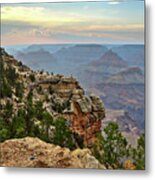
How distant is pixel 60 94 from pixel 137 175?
18.8 inches

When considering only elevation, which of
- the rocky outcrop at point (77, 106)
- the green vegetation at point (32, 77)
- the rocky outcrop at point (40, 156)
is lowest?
the rocky outcrop at point (40, 156)

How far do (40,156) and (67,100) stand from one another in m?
0.27

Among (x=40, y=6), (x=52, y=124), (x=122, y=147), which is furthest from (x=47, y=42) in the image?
(x=122, y=147)

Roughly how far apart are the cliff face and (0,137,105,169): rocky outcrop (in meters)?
0.08

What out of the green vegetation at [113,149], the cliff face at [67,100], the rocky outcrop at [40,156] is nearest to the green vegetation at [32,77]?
the cliff face at [67,100]

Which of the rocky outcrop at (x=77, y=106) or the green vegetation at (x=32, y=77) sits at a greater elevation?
the green vegetation at (x=32, y=77)

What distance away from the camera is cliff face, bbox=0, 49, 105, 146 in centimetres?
272

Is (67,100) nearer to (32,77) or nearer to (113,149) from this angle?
(32,77)

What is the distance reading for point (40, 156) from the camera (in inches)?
108

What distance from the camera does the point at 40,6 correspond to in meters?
2.76

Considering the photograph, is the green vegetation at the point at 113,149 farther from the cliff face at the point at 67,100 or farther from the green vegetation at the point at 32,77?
the green vegetation at the point at 32,77

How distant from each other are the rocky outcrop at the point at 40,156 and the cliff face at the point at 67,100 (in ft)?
0.25

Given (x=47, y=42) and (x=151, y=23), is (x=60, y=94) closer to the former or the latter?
(x=47, y=42)

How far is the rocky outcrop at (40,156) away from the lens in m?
2.72
